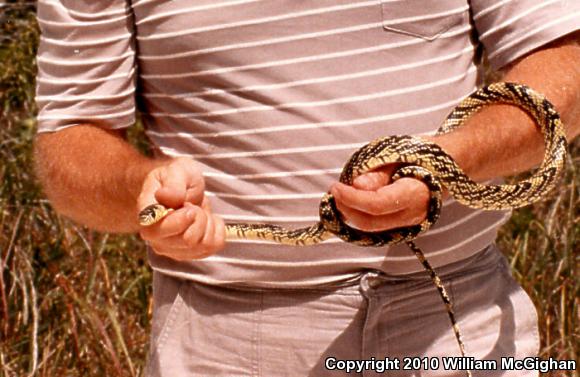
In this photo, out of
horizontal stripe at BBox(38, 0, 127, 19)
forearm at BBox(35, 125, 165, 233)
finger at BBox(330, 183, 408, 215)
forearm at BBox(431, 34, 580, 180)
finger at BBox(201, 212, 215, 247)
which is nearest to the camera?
finger at BBox(330, 183, 408, 215)

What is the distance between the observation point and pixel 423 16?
265 cm

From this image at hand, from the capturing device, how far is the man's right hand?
7.16 ft

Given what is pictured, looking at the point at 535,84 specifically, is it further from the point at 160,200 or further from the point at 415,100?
the point at 160,200

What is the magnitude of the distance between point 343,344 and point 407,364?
0.16 metres

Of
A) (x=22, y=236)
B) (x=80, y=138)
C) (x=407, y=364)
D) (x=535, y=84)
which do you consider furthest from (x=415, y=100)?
(x=22, y=236)

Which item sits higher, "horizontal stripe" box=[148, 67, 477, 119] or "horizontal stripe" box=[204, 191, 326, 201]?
"horizontal stripe" box=[148, 67, 477, 119]

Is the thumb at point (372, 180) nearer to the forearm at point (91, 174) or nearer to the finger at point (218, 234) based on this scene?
the finger at point (218, 234)

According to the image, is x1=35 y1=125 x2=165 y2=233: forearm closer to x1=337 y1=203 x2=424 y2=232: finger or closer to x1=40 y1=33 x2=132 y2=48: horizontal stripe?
x1=40 y1=33 x2=132 y2=48: horizontal stripe

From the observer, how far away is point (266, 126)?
2662 mm

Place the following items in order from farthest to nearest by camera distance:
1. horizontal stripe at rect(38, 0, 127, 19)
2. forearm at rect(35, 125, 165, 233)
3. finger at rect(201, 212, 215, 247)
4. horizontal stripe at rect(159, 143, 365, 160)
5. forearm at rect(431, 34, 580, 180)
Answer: horizontal stripe at rect(38, 0, 127, 19)
forearm at rect(35, 125, 165, 233)
horizontal stripe at rect(159, 143, 365, 160)
forearm at rect(431, 34, 580, 180)
finger at rect(201, 212, 215, 247)

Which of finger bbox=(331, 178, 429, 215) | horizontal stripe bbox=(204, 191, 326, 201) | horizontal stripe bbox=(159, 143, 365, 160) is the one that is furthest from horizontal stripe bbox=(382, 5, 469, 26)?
finger bbox=(331, 178, 429, 215)

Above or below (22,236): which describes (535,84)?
above

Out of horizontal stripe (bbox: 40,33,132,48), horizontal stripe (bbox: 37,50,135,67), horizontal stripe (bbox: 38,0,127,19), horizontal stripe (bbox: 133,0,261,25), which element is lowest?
horizontal stripe (bbox: 37,50,135,67)

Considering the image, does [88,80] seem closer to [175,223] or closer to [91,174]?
[91,174]
